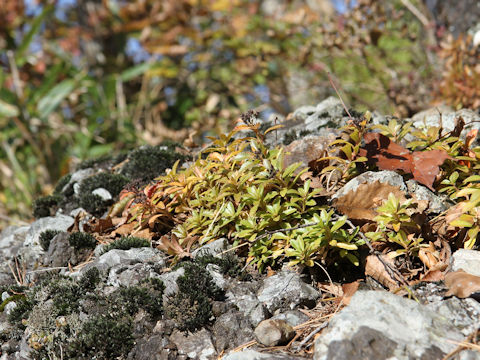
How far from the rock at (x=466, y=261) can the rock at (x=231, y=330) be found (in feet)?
3.43

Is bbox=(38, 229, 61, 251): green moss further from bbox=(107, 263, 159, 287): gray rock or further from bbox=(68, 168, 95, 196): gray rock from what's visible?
bbox=(107, 263, 159, 287): gray rock

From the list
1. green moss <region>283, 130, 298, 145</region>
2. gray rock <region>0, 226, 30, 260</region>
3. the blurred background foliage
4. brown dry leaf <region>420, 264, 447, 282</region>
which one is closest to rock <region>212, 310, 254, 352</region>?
brown dry leaf <region>420, 264, 447, 282</region>

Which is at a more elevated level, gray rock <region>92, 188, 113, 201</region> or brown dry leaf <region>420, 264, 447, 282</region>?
gray rock <region>92, 188, 113, 201</region>

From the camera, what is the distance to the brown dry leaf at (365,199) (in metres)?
2.44

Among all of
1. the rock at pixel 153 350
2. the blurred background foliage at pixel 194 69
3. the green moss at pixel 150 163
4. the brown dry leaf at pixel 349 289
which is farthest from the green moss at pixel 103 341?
the blurred background foliage at pixel 194 69

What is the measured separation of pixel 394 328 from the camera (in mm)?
1716

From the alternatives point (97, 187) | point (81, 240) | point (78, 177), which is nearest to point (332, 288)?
point (81, 240)

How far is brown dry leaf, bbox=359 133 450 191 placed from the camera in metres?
2.54

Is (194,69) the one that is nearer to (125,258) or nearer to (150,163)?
(150,163)

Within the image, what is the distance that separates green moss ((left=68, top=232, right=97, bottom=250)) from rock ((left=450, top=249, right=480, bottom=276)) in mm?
2256

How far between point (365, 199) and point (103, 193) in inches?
85.2

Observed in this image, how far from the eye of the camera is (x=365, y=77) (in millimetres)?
7438

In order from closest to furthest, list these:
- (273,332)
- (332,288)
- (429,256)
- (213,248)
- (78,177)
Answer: (273,332) < (429,256) < (332,288) < (213,248) < (78,177)

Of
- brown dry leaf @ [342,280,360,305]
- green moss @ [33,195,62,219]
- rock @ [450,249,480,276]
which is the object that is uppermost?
green moss @ [33,195,62,219]
